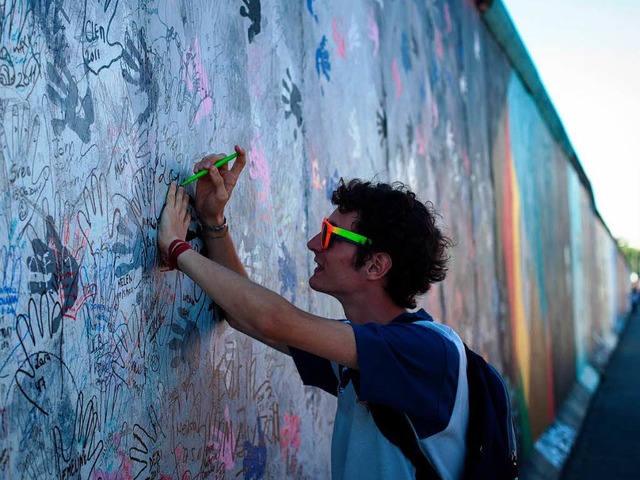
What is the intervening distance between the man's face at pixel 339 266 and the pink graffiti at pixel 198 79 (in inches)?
23.1

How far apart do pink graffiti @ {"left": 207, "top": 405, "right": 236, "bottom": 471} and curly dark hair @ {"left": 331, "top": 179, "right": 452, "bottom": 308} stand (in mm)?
761

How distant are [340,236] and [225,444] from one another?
0.87 m

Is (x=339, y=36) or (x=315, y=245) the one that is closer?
(x=315, y=245)

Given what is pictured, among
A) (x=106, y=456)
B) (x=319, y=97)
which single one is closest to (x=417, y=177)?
(x=319, y=97)

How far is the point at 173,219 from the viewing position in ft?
8.20

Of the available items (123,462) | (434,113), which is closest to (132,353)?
(123,462)

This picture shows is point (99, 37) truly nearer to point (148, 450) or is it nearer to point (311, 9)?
point (148, 450)

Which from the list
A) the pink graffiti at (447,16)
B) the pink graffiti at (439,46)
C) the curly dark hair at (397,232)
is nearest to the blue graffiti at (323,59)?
the curly dark hair at (397,232)

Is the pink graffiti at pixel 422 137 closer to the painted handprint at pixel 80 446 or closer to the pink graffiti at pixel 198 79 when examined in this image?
the pink graffiti at pixel 198 79

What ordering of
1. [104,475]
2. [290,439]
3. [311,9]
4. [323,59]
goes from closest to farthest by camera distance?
[104,475]
[290,439]
[311,9]
[323,59]

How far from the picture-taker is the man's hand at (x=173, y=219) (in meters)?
2.45

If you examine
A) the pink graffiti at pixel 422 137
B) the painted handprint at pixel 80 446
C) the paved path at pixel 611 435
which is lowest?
the paved path at pixel 611 435

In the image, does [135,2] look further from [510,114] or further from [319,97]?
[510,114]

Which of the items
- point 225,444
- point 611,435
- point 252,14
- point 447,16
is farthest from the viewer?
point 611,435
